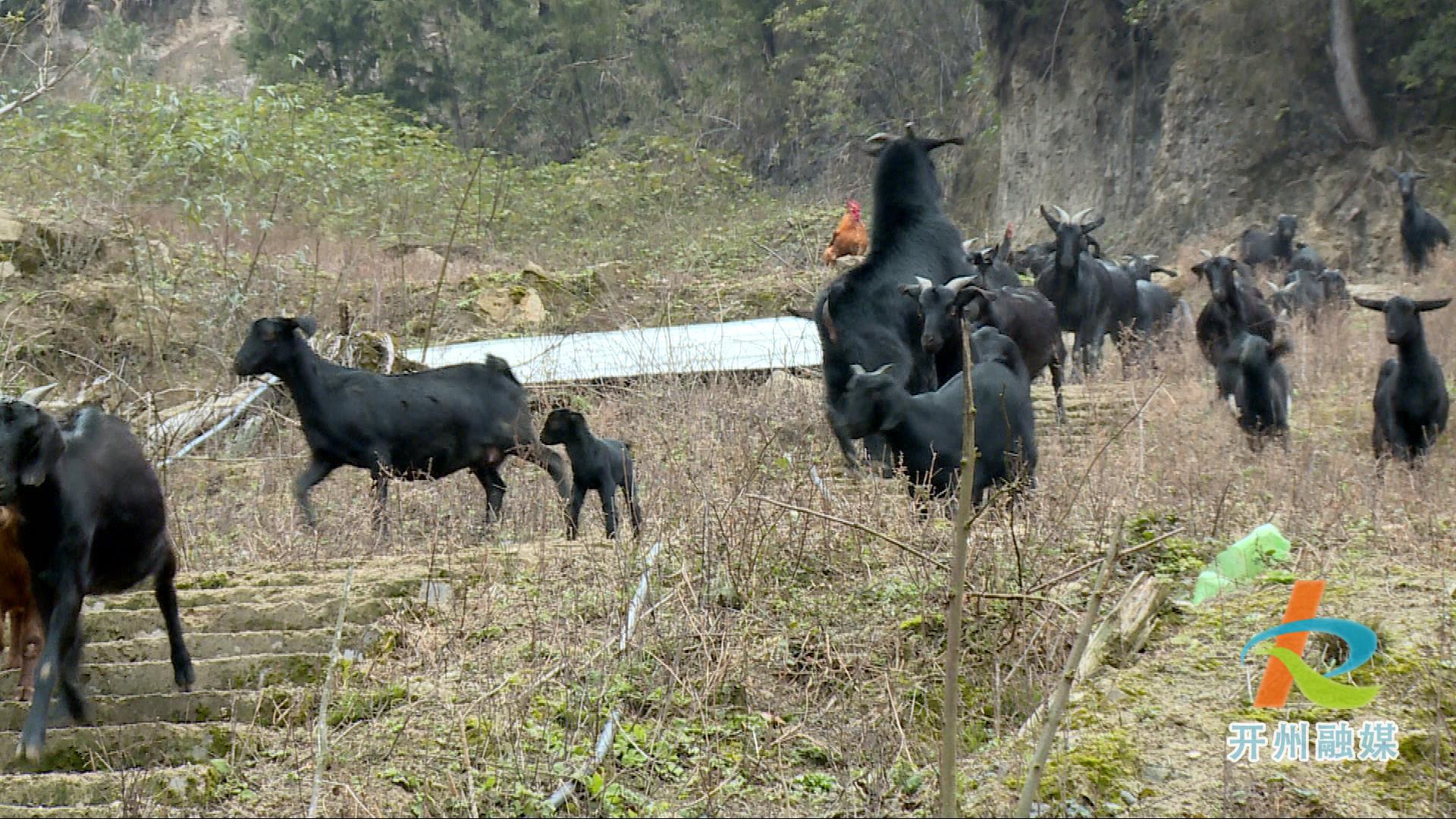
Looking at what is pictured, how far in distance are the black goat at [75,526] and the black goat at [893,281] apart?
4.42m

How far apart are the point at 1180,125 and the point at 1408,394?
56.7 ft

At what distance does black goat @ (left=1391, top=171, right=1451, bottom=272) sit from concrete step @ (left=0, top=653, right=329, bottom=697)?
835 inches

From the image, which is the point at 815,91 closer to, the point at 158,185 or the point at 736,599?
the point at 158,185

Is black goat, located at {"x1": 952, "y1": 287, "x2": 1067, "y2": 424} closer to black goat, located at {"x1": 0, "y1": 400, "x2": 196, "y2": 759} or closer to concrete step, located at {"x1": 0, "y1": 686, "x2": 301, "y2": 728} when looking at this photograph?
concrete step, located at {"x1": 0, "y1": 686, "x2": 301, "y2": 728}

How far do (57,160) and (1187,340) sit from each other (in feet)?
47.8

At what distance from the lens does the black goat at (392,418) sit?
10.2 meters

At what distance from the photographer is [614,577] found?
6.65 metres

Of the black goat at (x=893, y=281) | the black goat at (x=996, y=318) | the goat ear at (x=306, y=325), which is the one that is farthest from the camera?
the goat ear at (x=306, y=325)

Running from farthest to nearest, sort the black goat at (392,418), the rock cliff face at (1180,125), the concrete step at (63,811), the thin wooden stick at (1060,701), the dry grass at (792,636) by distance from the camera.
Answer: the rock cliff face at (1180,125) → the black goat at (392,418) → the dry grass at (792,636) → the concrete step at (63,811) → the thin wooden stick at (1060,701)

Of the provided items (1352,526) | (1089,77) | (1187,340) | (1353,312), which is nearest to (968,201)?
(1089,77)

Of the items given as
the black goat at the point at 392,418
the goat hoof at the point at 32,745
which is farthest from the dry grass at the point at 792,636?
the black goat at the point at 392,418

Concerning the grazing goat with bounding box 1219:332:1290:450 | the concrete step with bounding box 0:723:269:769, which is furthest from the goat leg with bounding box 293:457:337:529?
the grazing goat with bounding box 1219:332:1290:450

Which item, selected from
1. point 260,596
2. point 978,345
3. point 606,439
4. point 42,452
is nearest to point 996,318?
point 978,345

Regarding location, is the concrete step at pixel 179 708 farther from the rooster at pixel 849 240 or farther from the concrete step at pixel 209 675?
the rooster at pixel 849 240
